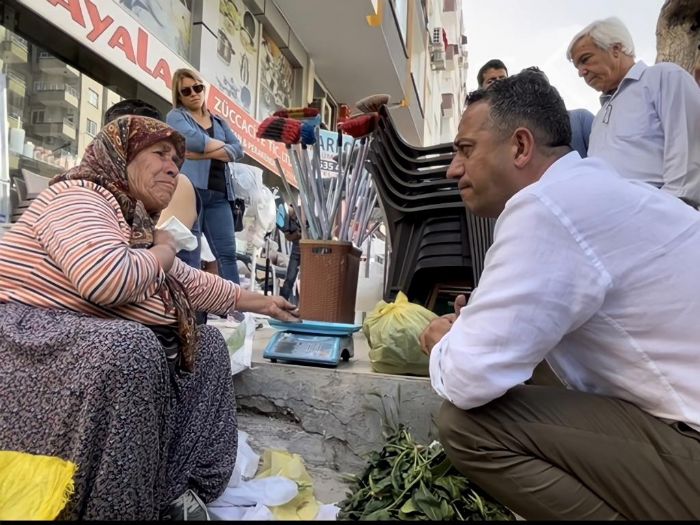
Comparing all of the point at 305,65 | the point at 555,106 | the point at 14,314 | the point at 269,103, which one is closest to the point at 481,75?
the point at 555,106

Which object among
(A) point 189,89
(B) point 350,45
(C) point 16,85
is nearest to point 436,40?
(B) point 350,45

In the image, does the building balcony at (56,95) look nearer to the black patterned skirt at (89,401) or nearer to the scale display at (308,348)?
the scale display at (308,348)

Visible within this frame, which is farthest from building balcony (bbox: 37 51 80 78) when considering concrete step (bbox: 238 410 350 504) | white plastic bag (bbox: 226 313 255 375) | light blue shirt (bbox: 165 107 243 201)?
concrete step (bbox: 238 410 350 504)

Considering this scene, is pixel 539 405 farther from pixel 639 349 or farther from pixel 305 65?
pixel 305 65

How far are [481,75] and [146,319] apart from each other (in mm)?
2900

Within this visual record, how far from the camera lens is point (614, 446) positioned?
1.02 meters

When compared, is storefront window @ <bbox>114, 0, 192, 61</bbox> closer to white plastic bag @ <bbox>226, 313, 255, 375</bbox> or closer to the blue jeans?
the blue jeans

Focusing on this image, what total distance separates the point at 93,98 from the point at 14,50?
82 cm

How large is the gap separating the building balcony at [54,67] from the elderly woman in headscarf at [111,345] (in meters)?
3.97

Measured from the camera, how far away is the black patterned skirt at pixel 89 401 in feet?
3.47

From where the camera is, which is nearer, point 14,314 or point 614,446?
point 614,446

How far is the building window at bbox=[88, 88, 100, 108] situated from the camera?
Result: 16.2 ft

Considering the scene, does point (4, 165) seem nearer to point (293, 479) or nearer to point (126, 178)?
point (126, 178)

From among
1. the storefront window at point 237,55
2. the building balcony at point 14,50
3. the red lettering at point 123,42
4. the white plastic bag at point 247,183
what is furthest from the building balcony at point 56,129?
the storefront window at point 237,55
